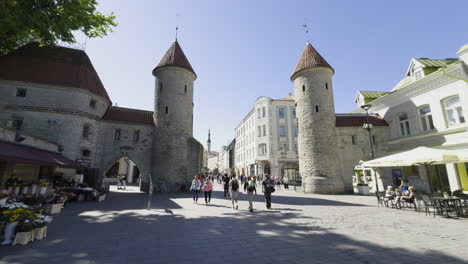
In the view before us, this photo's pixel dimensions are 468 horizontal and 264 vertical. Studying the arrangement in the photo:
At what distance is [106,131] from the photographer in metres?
19.9

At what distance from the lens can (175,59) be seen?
22562 mm

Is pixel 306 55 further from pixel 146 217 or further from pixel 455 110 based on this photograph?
pixel 146 217

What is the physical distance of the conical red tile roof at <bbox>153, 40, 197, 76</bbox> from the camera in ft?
72.5

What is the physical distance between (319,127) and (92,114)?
20.9 m

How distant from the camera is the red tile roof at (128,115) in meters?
20.4

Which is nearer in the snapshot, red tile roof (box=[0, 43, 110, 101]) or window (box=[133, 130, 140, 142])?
red tile roof (box=[0, 43, 110, 101])

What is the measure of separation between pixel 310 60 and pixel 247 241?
20519 millimetres

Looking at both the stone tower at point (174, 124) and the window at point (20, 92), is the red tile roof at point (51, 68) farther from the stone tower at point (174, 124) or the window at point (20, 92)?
the stone tower at point (174, 124)

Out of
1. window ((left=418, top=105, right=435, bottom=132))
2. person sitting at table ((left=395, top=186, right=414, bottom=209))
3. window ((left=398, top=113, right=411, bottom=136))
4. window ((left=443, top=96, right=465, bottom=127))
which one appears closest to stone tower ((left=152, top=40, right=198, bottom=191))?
person sitting at table ((left=395, top=186, right=414, bottom=209))

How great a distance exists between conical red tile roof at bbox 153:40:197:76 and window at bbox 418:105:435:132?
21128 mm

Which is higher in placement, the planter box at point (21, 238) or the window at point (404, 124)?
the window at point (404, 124)

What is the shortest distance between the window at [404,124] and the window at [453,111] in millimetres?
3138

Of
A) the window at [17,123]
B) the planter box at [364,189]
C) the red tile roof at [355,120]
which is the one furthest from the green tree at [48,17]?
the planter box at [364,189]

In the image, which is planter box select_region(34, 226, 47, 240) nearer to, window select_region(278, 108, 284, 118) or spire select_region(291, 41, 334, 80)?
spire select_region(291, 41, 334, 80)
